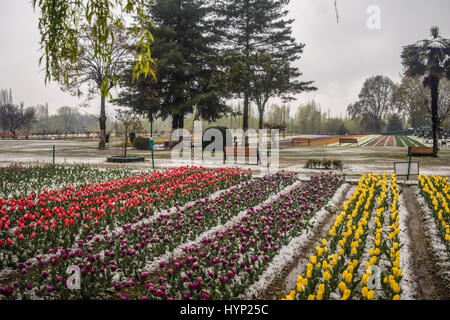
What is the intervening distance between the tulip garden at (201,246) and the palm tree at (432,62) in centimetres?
1563

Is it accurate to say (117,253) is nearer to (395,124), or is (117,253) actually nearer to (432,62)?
(432,62)

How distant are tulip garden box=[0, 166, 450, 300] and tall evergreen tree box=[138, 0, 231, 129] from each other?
19.6 metres

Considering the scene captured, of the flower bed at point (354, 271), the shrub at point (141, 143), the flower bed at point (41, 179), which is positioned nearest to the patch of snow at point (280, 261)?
the flower bed at point (354, 271)

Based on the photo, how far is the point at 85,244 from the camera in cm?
540

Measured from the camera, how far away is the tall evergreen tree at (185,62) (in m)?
28.3

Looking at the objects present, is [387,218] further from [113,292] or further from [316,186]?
[113,292]

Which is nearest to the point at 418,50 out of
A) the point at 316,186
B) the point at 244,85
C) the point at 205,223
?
the point at 244,85

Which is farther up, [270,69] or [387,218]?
[270,69]

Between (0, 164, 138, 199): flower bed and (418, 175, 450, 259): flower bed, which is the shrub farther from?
(418, 175, 450, 259): flower bed

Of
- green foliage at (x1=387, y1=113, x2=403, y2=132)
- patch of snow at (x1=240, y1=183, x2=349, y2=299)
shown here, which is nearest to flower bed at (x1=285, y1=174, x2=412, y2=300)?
patch of snow at (x1=240, y1=183, x2=349, y2=299)

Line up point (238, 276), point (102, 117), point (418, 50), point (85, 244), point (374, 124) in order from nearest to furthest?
point (238, 276) < point (85, 244) < point (418, 50) < point (102, 117) < point (374, 124)

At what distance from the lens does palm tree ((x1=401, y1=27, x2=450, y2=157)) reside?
21.6 metres

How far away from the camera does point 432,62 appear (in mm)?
21750

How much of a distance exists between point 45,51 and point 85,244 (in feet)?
10.4
